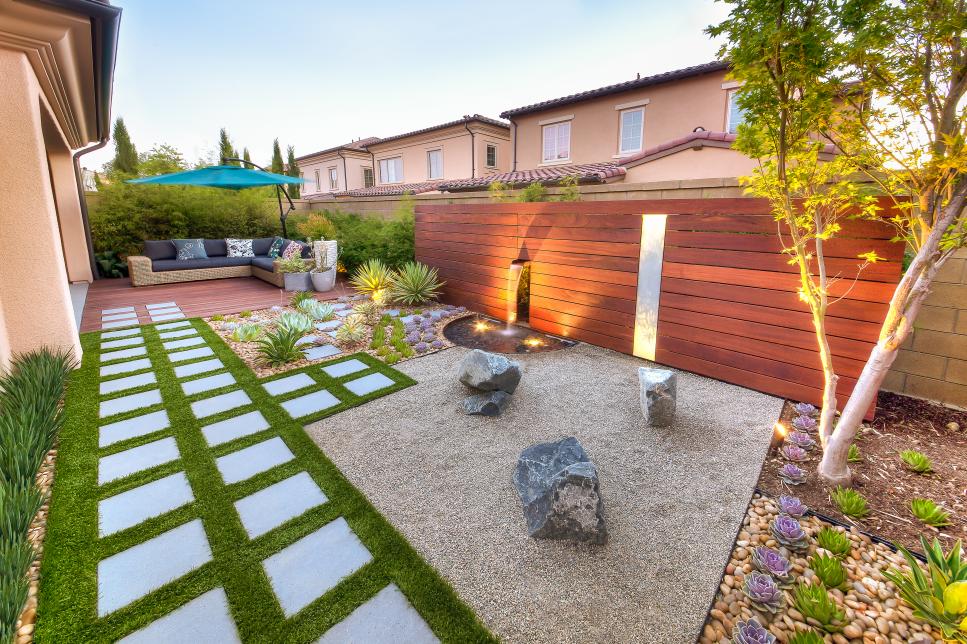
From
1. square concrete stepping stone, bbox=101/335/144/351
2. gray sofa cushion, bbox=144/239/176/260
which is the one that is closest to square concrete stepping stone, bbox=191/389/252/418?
square concrete stepping stone, bbox=101/335/144/351

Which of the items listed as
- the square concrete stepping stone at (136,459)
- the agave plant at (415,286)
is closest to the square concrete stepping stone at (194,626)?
the square concrete stepping stone at (136,459)

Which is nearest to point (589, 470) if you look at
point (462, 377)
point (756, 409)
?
point (462, 377)

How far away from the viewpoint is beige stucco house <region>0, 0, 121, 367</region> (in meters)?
2.73

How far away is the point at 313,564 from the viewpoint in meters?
1.71

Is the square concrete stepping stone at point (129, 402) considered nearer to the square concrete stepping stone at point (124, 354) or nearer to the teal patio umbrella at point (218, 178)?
the square concrete stepping stone at point (124, 354)

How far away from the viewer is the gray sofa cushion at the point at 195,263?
26.0 feet

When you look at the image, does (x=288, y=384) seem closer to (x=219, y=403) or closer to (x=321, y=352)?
(x=219, y=403)

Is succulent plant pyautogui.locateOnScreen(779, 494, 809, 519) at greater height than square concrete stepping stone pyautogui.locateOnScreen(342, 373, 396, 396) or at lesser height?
lesser

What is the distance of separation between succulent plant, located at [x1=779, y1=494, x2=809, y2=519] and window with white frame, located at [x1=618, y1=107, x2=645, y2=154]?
10493mm

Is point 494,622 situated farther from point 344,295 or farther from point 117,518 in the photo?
point 344,295

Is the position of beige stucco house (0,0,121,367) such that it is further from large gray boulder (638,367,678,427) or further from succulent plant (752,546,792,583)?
succulent plant (752,546,792,583)

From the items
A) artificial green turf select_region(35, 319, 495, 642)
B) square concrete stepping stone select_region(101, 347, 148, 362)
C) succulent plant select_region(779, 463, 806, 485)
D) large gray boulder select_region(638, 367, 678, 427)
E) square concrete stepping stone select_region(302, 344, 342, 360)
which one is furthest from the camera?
square concrete stepping stone select_region(302, 344, 342, 360)

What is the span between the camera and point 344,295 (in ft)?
23.3

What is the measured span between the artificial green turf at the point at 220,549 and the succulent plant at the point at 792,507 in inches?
63.6
